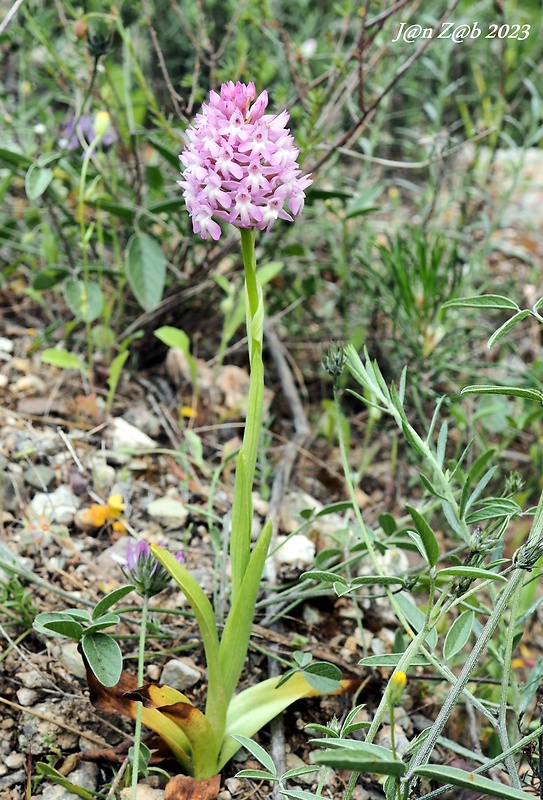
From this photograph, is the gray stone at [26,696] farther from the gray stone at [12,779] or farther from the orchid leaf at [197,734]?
the orchid leaf at [197,734]

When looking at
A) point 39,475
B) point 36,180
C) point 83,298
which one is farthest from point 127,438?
point 36,180

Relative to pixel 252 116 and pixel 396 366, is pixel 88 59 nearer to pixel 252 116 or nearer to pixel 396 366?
pixel 252 116

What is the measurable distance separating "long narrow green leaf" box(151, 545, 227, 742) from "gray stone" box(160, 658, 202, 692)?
137 mm

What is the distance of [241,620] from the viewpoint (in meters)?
0.98

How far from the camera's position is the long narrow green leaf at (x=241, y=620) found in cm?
95

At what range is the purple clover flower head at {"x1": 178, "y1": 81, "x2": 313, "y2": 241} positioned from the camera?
0.90m

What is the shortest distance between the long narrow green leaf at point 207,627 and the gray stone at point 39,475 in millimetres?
565

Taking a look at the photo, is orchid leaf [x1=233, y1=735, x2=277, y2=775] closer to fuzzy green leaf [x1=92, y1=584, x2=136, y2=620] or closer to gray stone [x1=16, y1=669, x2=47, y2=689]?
fuzzy green leaf [x1=92, y1=584, x2=136, y2=620]

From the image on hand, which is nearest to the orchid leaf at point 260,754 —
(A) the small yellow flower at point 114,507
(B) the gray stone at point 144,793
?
(B) the gray stone at point 144,793

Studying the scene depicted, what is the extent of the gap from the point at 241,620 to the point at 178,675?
232 millimetres

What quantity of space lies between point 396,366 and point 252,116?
1.04 metres

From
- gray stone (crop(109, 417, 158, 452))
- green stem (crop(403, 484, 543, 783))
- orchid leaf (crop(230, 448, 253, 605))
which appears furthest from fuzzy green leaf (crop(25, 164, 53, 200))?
green stem (crop(403, 484, 543, 783))

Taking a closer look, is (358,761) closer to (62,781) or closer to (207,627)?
(207,627)

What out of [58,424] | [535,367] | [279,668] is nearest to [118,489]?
[58,424]
